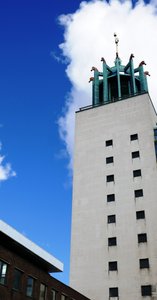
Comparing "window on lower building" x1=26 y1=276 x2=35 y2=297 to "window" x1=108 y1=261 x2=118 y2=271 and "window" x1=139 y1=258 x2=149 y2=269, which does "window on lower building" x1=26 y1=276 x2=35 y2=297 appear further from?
"window" x1=139 y1=258 x2=149 y2=269

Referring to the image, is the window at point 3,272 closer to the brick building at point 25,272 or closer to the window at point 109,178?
the brick building at point 25,272

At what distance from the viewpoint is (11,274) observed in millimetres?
32094

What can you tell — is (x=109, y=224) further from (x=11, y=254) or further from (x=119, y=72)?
(x=119, y=72)

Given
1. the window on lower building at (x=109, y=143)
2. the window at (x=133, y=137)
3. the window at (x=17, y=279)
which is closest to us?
the window at (x=17, y=279)

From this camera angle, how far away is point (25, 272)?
34.4 metres

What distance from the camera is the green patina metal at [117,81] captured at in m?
72.2

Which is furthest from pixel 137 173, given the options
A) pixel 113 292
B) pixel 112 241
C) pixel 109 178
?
pixel 113 292

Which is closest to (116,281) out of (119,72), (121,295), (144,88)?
(121,295)

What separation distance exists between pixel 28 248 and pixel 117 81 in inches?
1794

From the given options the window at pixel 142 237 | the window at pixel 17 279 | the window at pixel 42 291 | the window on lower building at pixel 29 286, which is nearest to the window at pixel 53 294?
the window at pixel 42 291

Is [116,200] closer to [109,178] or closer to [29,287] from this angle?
[109,178]

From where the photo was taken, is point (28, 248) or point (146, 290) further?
point (146, 290)

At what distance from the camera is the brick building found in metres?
31.6

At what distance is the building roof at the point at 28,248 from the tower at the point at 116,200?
10323 mm
